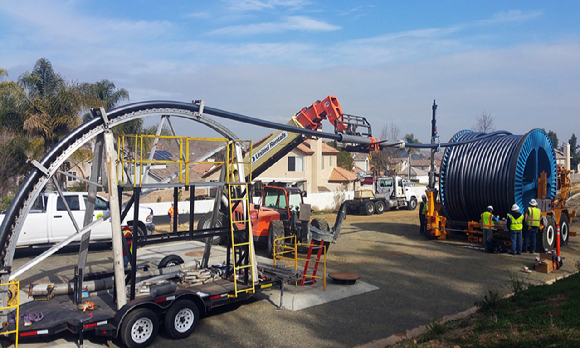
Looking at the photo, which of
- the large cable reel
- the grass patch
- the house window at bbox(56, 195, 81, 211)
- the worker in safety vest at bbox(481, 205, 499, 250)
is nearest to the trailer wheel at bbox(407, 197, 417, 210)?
the large cable reel

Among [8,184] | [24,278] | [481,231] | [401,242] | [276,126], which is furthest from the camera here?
[8,184]

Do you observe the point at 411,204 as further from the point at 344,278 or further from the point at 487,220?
the point at 344,278

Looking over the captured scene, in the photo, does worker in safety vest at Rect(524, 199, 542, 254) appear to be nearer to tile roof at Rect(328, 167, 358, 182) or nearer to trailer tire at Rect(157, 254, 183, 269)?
trailer tire at Rect(157, 254, 183, 269)

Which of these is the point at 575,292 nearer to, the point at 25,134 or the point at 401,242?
the point at 401,242

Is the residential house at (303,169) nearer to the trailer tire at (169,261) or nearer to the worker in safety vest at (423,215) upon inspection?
the worker in safety vest at (423,215)

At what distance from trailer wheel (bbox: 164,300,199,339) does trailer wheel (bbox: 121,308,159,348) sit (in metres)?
0.23

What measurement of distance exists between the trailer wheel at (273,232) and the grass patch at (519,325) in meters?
A: 6.37

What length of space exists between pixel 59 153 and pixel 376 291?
23.9ft

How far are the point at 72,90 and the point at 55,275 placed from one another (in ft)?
34.8

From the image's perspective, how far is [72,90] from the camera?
64.5 ft

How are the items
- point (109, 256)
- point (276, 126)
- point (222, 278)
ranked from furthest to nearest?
point (109, 256)
point (276, 126)
point (222, 278)

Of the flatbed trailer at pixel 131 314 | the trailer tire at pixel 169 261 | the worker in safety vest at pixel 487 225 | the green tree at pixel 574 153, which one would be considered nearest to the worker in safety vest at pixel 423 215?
the worker in safety vest at pixel 487 225

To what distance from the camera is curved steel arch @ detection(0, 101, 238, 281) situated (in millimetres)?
6828

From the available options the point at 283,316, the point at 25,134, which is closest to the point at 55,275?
the point at 283,316
